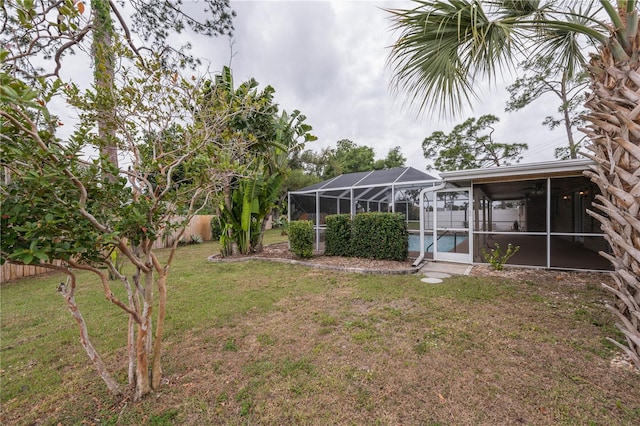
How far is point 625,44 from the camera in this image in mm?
2572

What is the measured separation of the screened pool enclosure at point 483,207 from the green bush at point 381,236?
543 millimetres

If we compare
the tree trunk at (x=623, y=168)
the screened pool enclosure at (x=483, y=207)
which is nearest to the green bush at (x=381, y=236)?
the screened pool enclosure at (x=483, y=207)

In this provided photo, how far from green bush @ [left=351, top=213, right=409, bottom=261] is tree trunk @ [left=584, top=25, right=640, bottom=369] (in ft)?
14.9

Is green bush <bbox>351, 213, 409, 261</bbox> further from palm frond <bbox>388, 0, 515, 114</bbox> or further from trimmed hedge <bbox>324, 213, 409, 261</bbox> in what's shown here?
palm frond <bbox>388, 0, 515, 114</bbox>

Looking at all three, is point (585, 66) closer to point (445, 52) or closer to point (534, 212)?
point (445, 52)

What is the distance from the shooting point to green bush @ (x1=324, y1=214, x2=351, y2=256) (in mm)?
8266

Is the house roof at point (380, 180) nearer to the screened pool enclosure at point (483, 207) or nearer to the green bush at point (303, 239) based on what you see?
Result: the screened pool enclosure at point (483, 207)

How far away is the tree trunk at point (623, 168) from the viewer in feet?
8.05

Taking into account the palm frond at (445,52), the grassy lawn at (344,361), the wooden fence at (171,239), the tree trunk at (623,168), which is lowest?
the grassy lawn at (344,361)

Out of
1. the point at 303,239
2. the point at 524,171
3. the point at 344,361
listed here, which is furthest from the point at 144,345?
the point at 524,171

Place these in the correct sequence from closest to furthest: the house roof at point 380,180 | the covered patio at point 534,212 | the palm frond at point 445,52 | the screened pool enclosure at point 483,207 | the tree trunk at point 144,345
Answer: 1. the tree trunk at point 144,345
2. the palm frond at point 445,52
3. the covered patio at point 534,212
4. the screened pool enclosure at point 483,207
5. the house roof at point 380,180

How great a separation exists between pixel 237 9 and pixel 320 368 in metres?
6.39

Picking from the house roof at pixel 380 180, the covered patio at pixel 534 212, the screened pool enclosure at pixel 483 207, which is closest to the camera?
the covered patio at pixel 534 212

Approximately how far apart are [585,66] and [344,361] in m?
4.52
